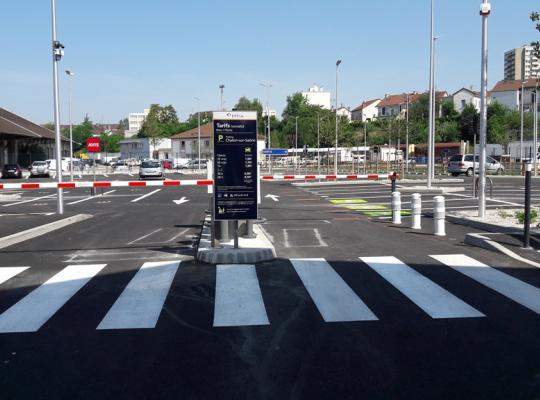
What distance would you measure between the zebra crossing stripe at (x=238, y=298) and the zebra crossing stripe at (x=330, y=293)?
719 mm

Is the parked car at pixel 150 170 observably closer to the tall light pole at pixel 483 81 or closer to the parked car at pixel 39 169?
the parked car at pixel 39 169

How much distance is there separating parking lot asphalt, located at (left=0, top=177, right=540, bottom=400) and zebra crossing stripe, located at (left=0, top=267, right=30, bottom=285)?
0.11 ft

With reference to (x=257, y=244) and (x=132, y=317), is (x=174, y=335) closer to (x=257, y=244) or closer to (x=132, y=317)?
(x=132, y=317)

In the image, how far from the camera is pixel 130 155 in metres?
141

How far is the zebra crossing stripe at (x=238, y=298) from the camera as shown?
6929 millimetres

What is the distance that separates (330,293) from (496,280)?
104 inches

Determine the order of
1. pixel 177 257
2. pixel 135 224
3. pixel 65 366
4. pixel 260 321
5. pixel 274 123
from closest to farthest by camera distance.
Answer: pixel 65 366 < pixel 260 321 < pixel 177 257 < pixel 135 224 < pixel 274 123

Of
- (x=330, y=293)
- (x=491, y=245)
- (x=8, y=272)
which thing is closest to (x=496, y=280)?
(x=330, y=293)

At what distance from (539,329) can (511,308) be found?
0.89 meters

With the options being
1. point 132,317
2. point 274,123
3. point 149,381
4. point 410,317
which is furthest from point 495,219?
point 274,123

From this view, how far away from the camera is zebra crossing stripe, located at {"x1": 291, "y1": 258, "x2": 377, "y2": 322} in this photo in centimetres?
707

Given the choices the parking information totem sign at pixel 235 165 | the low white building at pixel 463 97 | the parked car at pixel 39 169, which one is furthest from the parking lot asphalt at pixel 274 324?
the low white building at pixel 463 97

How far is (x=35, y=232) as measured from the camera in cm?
1497

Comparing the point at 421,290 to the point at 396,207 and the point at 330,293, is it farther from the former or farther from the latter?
the point at 396,207
